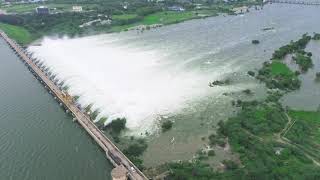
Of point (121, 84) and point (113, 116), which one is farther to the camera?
point (121, 84)

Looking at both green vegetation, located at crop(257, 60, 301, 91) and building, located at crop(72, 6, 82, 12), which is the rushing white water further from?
building, located at crop(72, 6, 82, 12)

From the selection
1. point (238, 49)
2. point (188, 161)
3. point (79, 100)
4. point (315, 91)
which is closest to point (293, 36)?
point (238, 49)

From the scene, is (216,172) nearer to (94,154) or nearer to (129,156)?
(129,156)

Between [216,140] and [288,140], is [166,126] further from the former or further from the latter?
[288,140]

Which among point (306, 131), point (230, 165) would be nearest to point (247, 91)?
point (306, 131)

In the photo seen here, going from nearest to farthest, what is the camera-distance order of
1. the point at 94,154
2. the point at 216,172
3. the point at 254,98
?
the point at 216,172 → the point at 94,154 → the point at 254,98

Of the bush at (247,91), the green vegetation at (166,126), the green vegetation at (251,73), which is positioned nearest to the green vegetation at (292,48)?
the green vegetation at (251,73)

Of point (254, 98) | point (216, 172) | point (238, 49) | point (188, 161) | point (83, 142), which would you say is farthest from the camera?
point (238, 49)
